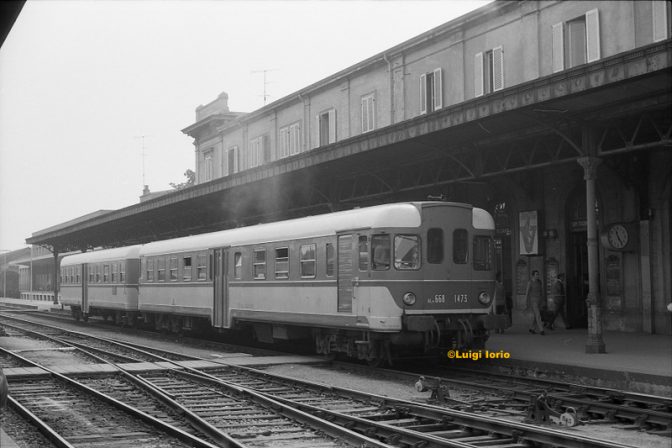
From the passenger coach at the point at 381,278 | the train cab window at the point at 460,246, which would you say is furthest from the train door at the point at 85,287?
the train cab window at the point at 460,246

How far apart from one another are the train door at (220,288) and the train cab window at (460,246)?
643cm

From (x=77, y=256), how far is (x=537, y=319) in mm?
20030

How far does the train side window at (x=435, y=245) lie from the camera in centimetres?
1361

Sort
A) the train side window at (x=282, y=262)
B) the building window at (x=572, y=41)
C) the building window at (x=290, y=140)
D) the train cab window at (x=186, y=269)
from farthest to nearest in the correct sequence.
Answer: the building window at (x=290, y=140) < the train cab window at (x=186, y=269) < the building window at (x=572, y=41) < the train side window at (x=282, y=262)

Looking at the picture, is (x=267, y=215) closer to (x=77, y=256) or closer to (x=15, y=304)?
(x=77, y=256)

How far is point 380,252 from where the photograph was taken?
43.6 ft

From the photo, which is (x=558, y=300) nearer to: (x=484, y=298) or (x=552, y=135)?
(x=552, y=135)

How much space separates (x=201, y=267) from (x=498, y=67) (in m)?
9.72

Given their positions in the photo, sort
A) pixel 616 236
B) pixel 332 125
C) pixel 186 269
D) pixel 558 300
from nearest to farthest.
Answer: pixel 616 236, pixel 558 300, pixel 186 269, pixel 332 125

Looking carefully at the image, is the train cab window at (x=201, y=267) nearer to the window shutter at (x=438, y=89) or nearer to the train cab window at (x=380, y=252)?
the train cab window at (x=380, y=252)

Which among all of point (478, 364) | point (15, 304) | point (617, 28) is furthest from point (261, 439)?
point (15, 304)

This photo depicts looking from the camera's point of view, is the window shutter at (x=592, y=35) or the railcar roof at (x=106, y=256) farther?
the railcar roof at (x=106, y=256)

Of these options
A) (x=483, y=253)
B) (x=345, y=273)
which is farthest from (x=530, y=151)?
(x=345, y=273)

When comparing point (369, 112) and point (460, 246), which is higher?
point (369, 112)
